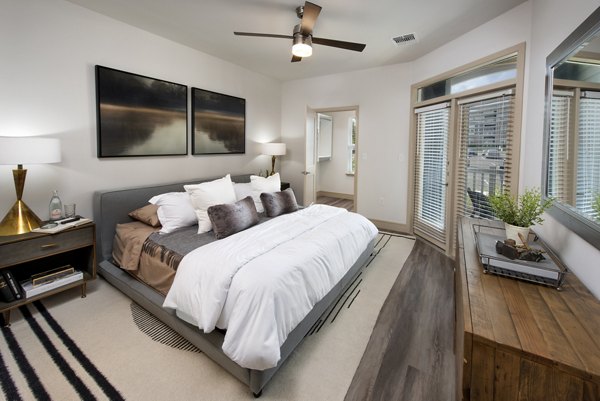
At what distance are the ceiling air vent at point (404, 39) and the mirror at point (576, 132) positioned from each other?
1.88 meters

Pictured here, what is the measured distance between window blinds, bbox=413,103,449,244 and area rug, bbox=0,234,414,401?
2.05 meters

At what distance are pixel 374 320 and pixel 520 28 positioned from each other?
10.3 ft

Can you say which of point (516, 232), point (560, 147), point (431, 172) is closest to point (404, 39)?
A: point (431, 172)

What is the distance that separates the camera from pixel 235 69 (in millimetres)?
4785

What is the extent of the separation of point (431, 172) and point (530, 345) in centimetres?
366

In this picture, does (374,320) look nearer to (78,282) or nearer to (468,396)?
(468,396)

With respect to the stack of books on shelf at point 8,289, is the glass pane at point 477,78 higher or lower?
higher

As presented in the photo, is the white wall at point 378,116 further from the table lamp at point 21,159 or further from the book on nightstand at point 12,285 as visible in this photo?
the book on nightstand at point 12,285

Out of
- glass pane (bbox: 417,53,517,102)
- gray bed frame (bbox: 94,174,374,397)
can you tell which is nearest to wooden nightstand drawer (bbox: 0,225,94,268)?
gray bed frame (bbox: 94,174,374,397)

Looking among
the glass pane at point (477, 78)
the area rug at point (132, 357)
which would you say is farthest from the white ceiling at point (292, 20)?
the area rug at point (132, 357)

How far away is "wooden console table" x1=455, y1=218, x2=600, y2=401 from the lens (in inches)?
36.5

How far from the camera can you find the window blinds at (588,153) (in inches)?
52.1

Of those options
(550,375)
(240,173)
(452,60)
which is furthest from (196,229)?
(452,60)

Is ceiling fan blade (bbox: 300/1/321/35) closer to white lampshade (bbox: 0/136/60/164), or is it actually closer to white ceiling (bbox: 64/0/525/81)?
white ceiling (bbox: 64/0/525/81)
